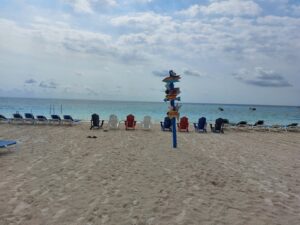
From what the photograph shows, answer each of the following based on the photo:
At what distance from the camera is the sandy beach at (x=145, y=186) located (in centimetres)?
425

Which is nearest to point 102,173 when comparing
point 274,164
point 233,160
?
point 233,160

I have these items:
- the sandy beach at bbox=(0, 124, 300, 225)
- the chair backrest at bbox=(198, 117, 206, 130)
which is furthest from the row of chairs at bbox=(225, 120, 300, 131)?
the sandy beach at bbox=(0, 124, 300, 225)

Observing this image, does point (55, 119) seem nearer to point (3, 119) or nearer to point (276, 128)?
point (3, 119)

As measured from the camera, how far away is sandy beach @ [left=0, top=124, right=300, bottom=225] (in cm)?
425

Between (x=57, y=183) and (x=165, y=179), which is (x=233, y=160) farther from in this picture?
(x=57, y=183)

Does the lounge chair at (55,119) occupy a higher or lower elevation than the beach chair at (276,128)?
higher

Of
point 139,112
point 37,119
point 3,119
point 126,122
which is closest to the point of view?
point 126,122

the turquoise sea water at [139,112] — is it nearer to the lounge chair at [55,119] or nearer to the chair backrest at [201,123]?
the lounge chair at [55,119]

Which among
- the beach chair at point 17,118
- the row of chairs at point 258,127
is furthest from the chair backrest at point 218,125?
the beach chair at point 17,118

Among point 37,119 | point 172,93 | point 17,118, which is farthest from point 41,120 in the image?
point 172,93

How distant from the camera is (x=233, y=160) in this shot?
27.5ft

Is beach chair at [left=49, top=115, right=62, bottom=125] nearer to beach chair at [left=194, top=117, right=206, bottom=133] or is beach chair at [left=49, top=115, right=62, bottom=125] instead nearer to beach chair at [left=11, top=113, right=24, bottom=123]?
beach chair at [left=11, top=113, right=24, bottom=123]

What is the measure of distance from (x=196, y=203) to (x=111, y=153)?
4.39 m

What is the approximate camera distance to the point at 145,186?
5.61m
